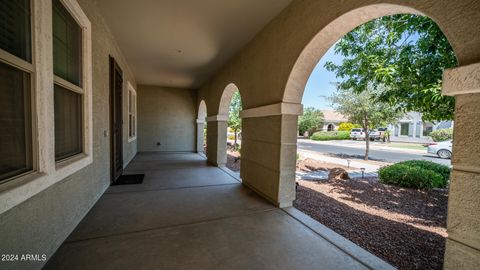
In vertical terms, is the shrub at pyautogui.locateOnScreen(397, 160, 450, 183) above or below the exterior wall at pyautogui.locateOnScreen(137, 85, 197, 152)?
below

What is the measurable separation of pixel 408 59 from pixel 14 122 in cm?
453

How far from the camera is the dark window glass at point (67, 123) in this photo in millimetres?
2014

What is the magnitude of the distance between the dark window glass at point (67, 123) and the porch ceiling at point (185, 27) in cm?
159

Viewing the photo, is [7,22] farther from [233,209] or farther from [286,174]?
[286,174]

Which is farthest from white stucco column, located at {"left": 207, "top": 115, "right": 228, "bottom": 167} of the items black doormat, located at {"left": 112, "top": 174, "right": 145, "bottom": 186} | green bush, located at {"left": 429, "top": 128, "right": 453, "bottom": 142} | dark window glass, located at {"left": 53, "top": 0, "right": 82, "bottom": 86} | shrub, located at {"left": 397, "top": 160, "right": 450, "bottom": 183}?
green bush, located at {"left": 429, "top": 128, "right": 453, "bottom": 142}

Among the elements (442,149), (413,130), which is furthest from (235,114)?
(413,130)

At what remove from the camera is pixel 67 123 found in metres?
2.22

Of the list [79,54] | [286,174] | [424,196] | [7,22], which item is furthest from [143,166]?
[424,196]

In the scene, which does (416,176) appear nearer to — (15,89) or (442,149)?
(15,89)

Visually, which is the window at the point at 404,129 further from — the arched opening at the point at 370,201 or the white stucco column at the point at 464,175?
the white stucco column at the point at 464,175

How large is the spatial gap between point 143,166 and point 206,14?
445 centimetres

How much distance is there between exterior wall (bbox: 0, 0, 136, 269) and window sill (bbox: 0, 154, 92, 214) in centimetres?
7

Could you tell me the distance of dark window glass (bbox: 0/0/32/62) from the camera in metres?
1.31

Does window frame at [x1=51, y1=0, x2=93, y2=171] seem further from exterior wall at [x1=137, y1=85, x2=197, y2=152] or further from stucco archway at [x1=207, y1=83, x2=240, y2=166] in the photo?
exterior wall at [x1=137, y1=85, x2=197, y2=152]
